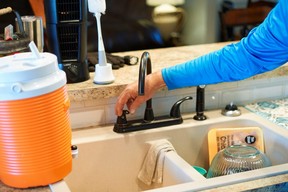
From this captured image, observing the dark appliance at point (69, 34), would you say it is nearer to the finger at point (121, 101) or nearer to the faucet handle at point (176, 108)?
the finger at point (121, 101)

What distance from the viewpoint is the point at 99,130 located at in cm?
142

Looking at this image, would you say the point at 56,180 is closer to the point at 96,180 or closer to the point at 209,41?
the point at 96,180

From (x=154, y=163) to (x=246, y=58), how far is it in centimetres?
45

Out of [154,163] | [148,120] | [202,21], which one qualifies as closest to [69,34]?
[148,120]

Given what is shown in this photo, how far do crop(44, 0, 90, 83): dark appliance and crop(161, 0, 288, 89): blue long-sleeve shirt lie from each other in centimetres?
29

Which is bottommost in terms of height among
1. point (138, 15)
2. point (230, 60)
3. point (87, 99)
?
point (87, 99)

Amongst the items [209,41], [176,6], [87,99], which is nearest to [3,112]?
[87,99]

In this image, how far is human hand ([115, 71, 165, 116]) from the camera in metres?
1.33

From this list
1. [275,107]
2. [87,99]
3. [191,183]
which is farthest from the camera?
[275,107]

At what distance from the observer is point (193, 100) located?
5.14ft

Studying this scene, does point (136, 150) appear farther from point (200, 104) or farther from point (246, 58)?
point (246, 58)

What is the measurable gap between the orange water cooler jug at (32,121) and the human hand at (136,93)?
0.31m

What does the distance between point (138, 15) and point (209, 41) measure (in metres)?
0.43

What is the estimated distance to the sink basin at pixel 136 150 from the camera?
4.45ft
